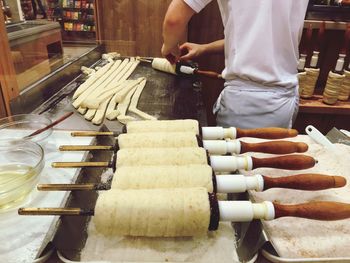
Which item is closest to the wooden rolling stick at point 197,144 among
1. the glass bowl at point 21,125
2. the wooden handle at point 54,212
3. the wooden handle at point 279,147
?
the wooden handle at point 279,147

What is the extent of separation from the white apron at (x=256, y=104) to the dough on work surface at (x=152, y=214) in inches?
29.2

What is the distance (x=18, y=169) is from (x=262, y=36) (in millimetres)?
914

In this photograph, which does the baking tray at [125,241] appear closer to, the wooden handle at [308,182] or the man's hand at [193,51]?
the wooden handle at [308,182]

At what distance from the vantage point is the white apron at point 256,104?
3.78 feet

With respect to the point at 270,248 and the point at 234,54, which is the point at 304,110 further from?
the point at 270,248

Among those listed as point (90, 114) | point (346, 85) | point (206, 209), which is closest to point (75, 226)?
point (206, 209)

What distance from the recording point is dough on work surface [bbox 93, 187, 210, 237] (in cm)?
50

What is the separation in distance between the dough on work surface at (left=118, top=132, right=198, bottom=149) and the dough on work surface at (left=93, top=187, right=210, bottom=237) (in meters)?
0.20

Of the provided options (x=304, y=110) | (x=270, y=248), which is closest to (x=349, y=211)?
(x=270, y=248)

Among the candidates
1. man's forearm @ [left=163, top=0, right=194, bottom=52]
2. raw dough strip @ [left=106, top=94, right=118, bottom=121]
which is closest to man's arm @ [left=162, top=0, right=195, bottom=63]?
man's forearm @ [left=163, top=0, right=194, bottom=52]

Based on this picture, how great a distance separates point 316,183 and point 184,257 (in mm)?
308

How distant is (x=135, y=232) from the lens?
0.52 metres

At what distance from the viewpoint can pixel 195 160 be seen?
636 millimetres

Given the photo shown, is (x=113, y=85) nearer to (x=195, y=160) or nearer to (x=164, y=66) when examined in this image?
(x=164, y=66)
